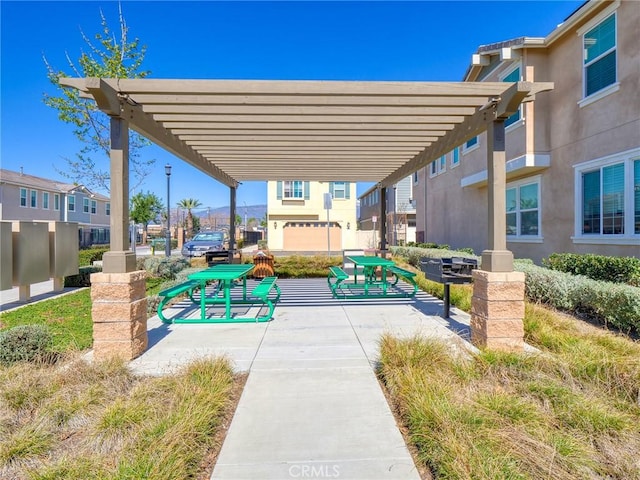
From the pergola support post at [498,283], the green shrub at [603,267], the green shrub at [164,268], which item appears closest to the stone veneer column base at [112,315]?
the pergola support post at [498,283]

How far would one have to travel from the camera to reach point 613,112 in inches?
311

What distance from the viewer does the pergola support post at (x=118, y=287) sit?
4164 millimetres

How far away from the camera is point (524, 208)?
11.2 metres

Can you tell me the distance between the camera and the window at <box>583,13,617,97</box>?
313 inches

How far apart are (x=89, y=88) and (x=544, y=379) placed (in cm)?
558

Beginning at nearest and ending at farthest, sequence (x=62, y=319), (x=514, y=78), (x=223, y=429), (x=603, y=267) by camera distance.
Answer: (x=223, y=429), (x=62, y=319), (x=603, y=267), (x=514, y=78)

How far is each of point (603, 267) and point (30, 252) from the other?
40.1 ft

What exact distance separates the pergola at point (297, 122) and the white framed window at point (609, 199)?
4.53 metres

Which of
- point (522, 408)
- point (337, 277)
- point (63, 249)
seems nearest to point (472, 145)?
point (337, 277)

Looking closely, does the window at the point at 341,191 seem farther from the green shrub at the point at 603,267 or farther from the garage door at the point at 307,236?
the green shrub at the point at 603,267

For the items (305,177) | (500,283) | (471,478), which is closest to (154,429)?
(471,478)

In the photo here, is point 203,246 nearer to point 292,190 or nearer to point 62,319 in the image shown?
point 292,190

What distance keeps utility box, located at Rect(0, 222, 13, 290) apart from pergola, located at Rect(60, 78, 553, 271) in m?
3.95
